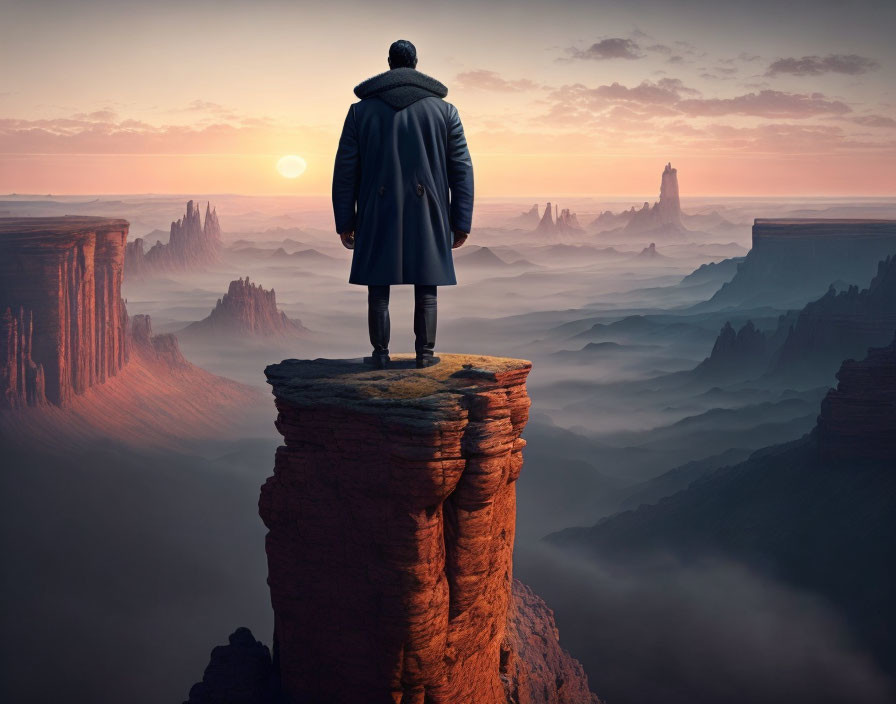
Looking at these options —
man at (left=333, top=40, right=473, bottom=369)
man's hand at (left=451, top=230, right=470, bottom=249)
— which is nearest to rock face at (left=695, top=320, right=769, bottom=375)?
man's hand at (left=451, top=230, right=470, bottom=249)

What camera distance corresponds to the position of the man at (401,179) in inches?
581

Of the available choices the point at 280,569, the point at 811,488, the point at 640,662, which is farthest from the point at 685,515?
the point at 280,569

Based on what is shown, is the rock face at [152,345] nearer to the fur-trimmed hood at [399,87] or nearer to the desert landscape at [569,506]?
the desert landscape at [569,506]

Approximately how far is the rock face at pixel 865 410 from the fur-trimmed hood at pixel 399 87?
51.8m

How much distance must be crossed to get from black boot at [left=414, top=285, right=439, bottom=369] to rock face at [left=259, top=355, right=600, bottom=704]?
1.00ft

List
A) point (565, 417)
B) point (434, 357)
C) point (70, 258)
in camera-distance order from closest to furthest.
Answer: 1. point (434, 357)
2. point (70, 258)
3. point (565, 417)

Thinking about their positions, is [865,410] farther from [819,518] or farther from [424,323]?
[424,323]

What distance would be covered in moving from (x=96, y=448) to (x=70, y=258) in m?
16.2

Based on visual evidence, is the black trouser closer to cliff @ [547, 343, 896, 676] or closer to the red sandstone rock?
cliff @ [547, 343, 896, 676]

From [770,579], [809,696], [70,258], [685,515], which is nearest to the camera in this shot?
[809,696]

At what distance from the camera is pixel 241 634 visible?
22453mm

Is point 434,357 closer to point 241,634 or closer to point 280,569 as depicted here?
point 280,569

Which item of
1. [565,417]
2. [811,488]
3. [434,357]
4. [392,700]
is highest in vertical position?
[434,357]

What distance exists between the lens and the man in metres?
14.8
